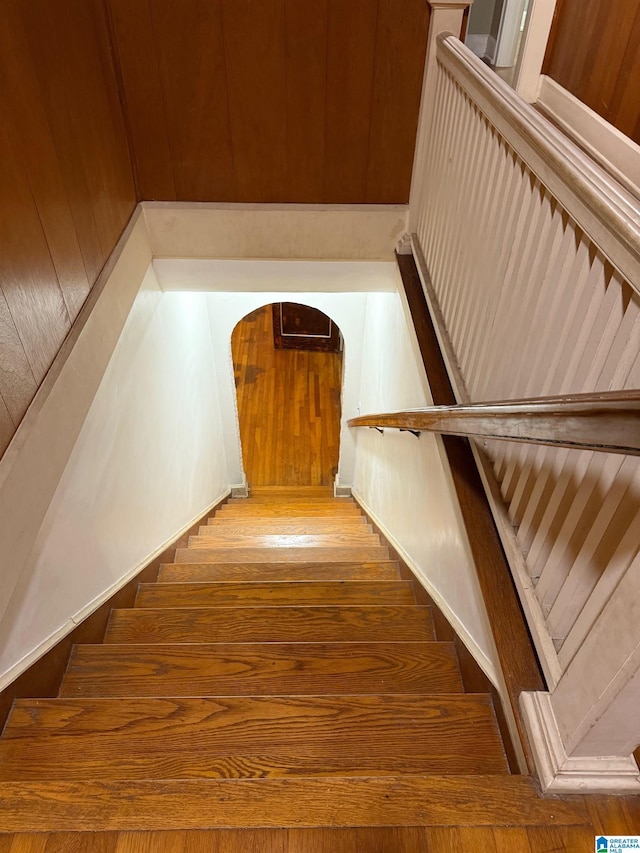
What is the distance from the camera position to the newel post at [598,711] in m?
0.87

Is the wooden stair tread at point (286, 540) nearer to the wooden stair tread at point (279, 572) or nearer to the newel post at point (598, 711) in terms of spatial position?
the wooden stair tread at point (279, 572)

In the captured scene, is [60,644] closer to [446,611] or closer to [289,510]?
[446,611]

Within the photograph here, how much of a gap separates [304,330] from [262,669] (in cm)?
585

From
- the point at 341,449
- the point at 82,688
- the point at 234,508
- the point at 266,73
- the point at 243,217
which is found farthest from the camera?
the point at 341,449

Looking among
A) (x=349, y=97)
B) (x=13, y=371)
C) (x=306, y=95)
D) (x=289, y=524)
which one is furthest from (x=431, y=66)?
(x=289, y=524)

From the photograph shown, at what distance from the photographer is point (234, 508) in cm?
502

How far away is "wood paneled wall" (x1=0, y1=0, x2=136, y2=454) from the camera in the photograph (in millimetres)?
1344

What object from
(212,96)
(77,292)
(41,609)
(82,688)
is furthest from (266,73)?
(82,688)

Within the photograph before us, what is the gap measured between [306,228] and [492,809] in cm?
243

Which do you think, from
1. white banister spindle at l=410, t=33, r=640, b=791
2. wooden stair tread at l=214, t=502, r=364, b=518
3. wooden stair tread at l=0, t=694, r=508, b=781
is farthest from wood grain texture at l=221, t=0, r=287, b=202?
wooden stair tread at l=214, t=502, r=364, b=518

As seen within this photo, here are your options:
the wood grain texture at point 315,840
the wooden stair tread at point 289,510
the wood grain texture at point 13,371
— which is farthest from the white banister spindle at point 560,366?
the wooden stair tread at point 289,510

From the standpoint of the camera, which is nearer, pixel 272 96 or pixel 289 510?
pixel 272 96

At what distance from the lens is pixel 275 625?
1.97 metres

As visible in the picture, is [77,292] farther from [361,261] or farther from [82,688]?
[361,261]
